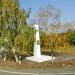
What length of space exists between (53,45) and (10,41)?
3674mm

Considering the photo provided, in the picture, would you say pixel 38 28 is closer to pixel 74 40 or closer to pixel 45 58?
pixel 45 58

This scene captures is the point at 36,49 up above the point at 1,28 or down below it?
below

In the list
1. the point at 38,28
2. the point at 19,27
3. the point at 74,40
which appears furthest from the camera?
the point at 74,40

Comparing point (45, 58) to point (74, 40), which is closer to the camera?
point (45, 58)

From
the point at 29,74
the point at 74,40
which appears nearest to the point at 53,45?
the point at 29,74

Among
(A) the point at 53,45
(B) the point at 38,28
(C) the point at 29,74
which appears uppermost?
(B) the point at 38,28

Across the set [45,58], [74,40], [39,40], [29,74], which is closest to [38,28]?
[39,40]

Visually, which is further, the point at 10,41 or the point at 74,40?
the point at 74,40

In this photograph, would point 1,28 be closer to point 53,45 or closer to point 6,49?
point 6,49

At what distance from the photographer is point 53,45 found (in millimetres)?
20672

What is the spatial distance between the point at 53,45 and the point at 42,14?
9.25 ft

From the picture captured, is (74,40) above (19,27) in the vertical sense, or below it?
below

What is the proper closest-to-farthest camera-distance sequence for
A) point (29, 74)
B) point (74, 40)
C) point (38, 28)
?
point (29, 74) < point (38, 28) < point (74, 40)

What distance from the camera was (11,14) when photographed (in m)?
20.2
